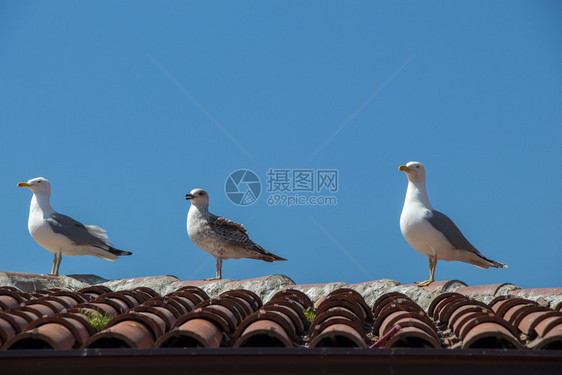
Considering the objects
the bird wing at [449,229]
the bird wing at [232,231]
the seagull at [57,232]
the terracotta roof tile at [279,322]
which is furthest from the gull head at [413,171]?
the seagull at [57,232]

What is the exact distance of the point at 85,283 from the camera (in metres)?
9.08

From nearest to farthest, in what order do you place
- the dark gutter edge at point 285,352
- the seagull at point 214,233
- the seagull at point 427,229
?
the dark gutter edge at point 285,352 → the seagull at point 427,229 → the seagull at point 214,233

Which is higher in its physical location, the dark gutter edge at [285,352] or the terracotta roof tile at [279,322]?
the terracotta roof tile at [279,322]

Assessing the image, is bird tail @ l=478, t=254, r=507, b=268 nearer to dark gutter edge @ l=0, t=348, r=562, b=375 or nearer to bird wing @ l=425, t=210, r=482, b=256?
bird wing @ l=425, t=210, r=482, b=256

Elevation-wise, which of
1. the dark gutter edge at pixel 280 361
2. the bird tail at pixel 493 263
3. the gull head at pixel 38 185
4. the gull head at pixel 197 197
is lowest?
the dark gutter edge at pixel 280 361

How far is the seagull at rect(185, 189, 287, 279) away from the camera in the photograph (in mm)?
11500

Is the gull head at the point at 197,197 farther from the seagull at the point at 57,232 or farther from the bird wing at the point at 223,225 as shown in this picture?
the seagull at the point at 57,232

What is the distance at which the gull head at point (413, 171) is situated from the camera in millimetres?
9898

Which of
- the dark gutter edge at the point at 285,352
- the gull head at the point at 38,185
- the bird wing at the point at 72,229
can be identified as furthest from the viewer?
the gull head at the point at 38,185

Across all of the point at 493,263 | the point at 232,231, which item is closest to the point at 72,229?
the point at 232,231

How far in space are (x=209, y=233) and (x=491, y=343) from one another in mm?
7426

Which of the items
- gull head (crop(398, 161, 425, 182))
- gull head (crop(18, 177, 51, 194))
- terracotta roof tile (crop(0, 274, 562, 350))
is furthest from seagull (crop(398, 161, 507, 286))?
gull head (crop(18, 177, 51, 194))

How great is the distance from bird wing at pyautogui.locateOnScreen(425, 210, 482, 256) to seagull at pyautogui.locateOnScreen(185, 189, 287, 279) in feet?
10.8

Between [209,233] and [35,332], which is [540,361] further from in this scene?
[209,233]
